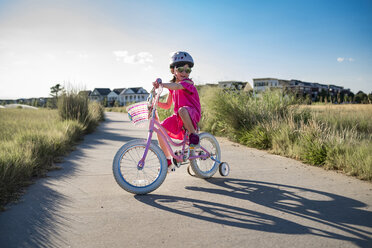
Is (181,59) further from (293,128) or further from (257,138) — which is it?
(257,138)

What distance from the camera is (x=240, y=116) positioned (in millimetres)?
8039

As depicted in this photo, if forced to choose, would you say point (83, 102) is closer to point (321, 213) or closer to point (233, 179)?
point (233, 179)

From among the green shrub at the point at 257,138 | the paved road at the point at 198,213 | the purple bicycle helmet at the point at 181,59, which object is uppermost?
the purple bicycle helmet at the point at 181,59

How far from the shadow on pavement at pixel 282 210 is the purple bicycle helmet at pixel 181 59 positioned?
177cm

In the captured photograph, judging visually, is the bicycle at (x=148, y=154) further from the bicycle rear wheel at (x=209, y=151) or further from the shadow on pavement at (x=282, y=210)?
the shadow on pavement at (x=282, y=210)

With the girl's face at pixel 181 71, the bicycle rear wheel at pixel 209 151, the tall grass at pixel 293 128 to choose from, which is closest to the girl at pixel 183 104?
the girl's face at pixel 181 71

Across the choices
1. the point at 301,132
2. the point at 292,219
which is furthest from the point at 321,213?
the point at 301,132

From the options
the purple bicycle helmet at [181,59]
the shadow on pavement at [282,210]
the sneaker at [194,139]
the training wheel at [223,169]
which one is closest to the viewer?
the shadow on pavement at [282,210]

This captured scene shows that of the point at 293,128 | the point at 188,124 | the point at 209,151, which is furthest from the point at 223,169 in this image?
the point at 293,128

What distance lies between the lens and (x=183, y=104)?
3.85m

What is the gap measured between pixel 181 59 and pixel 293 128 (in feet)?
12.3

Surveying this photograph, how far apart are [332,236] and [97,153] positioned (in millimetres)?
5341

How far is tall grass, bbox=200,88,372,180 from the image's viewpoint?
466cm

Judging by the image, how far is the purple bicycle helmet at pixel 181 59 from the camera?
3.79 metres
